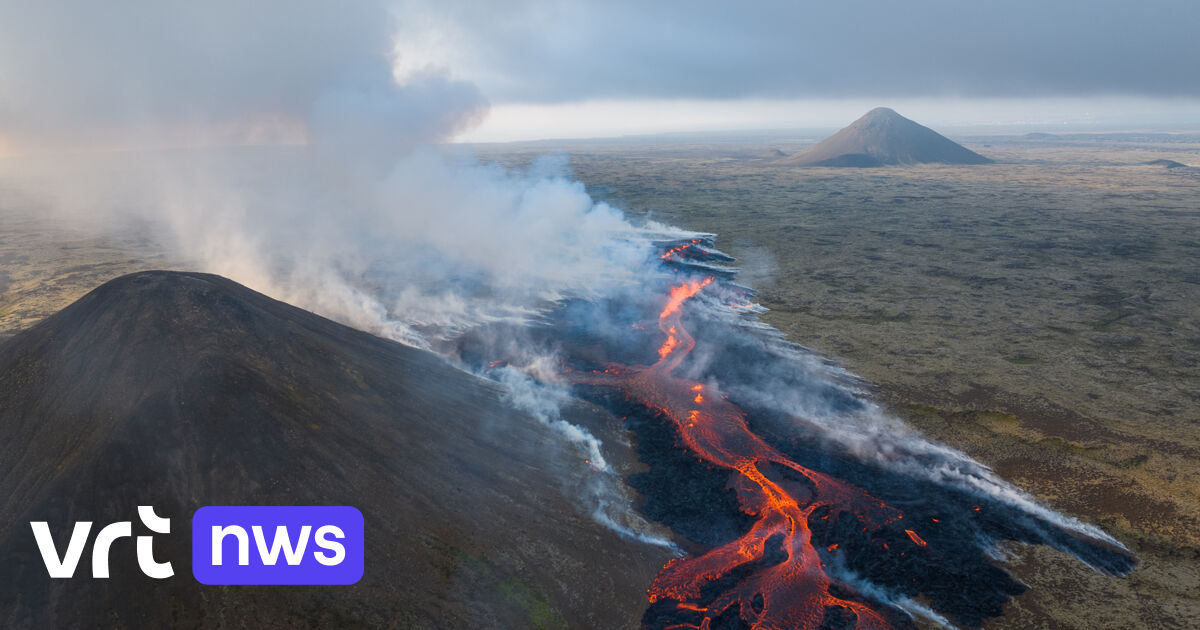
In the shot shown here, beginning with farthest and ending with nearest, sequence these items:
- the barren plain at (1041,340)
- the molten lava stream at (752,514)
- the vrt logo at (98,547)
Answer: the barren plain at (1041,340)
the molten lava stream at (752,514)
the vrt logo at (98,547)

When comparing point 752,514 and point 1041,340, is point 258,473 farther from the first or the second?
point 1041,340

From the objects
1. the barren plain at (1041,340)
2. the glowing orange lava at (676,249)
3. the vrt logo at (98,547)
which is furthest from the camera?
the glowing orange lava at (676,249)

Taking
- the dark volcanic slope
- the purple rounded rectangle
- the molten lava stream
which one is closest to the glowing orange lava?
the molten lava stream

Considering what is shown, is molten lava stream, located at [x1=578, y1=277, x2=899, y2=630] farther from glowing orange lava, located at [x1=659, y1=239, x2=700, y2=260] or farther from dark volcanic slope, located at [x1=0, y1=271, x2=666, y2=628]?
glowing orange lava, located at [x1=659, y1=239, x2=700, y2=260]

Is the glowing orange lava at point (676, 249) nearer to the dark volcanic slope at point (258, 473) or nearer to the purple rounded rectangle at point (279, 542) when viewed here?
the dark volcanic slope at point (258, 473)

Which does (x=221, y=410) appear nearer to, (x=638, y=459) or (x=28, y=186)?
(x=638, y=459)

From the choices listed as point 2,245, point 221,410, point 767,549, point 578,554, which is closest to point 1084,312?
point 767,549

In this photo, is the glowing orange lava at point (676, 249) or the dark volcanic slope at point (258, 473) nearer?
the dark volcanic slope at point (258, 473)

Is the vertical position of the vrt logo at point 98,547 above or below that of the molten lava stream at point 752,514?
above

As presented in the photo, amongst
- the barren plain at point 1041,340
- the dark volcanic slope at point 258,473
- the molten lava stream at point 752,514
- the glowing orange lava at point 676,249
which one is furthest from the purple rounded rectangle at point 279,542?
the glowing orange lava at point 676,249
